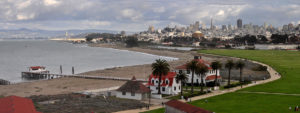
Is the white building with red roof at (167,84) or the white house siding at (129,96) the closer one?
the white house siding at (129,96)

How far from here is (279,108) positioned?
46625 millimetres

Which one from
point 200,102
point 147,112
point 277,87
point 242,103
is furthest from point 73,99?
point 277,87

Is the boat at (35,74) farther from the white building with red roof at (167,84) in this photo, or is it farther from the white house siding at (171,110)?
the white house siding at (171,110)

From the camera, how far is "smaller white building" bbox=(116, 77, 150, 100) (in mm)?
56812

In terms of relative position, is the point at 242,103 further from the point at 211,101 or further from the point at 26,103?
the point at 26,103

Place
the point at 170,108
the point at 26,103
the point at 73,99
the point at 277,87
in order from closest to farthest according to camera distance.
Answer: the point at 26,103, the point at 170,108, the point at 73,99, the point at 277,87

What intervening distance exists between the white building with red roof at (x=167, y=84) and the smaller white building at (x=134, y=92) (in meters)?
5.16

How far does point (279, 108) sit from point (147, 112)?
16.4 meters

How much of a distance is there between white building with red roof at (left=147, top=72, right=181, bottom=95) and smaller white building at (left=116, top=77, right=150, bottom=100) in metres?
5.16

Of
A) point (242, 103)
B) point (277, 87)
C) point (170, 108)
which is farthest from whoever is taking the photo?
point (277, 87)

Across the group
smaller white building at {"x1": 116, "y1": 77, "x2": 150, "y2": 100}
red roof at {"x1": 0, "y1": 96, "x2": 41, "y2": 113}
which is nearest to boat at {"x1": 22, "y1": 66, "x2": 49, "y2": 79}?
smaller white building at {"x1": 116, "y1": 77, "x2": 150, "y2": 100}

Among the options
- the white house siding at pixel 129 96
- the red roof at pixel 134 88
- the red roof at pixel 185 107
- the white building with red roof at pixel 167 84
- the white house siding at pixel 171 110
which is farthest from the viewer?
the white building with red roof at pixel 167 84

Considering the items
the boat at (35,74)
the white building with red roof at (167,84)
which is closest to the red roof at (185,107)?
the white building with red roof at (167,84)

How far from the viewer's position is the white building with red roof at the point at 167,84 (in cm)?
6184
